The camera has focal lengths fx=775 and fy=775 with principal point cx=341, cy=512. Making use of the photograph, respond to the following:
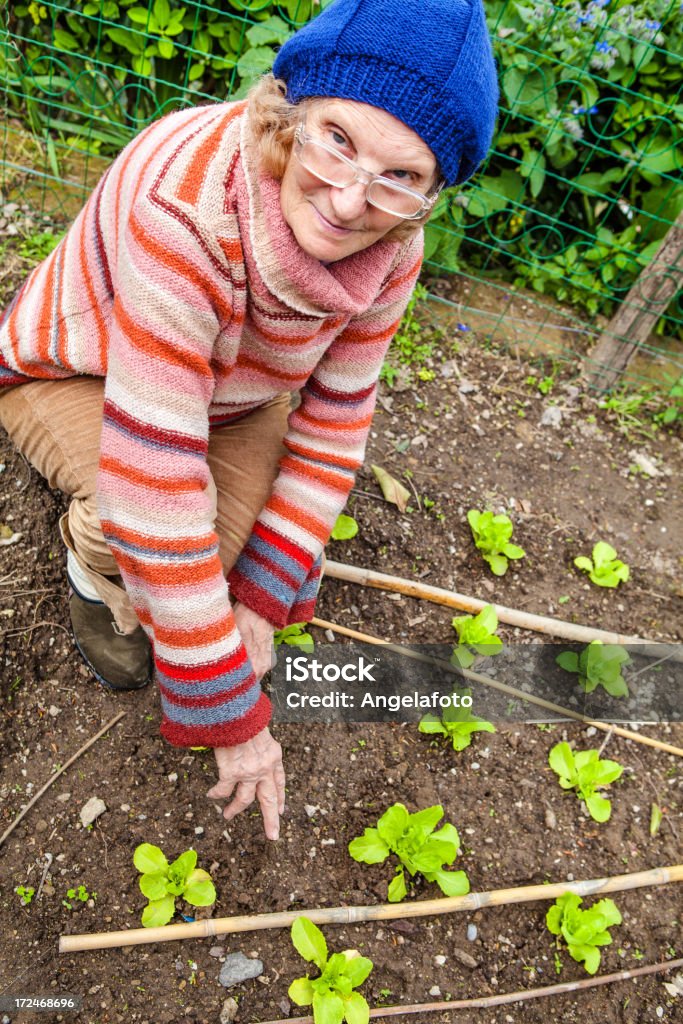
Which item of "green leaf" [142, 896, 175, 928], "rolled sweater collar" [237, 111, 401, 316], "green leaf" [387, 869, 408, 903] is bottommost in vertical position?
"green leaf" [142, 896, 175, 928]

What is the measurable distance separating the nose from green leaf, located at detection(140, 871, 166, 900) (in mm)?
1430

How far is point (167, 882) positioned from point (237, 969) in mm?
245

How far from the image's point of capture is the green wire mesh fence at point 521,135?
2.71 meters

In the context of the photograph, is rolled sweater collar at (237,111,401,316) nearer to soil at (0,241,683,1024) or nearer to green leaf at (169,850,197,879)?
soil at (0,241,683,1024)

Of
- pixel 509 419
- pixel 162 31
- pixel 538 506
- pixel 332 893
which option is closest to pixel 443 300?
pixel 509 419

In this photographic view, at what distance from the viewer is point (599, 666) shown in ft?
7.41

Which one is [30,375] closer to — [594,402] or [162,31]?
[162,31]

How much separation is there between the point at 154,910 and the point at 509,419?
208 cm

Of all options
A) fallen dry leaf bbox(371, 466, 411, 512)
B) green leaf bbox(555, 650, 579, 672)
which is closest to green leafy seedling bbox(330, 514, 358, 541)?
fallen dry leaf bbox(371, 466, 411, 512)

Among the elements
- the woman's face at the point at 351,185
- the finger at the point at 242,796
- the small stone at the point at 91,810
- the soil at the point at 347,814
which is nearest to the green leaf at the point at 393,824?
the soil at the point at 347,814

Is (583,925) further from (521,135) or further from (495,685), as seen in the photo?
(521,135)

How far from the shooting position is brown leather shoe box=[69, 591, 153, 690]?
1.93m

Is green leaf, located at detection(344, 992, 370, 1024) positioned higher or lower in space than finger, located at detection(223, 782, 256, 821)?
lower

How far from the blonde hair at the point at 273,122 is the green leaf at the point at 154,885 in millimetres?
1467
